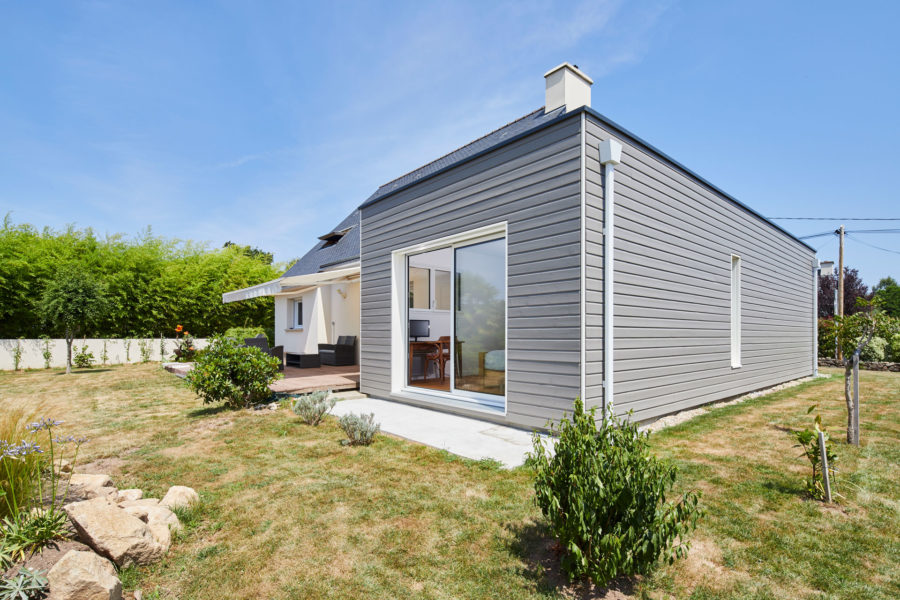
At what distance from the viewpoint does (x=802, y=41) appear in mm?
9383

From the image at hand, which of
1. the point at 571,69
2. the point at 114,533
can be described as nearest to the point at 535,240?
the point at 571,69

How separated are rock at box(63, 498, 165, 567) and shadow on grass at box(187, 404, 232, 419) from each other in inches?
178

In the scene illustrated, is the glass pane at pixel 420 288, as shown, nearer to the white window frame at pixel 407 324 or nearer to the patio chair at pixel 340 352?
the white window frame at pixel 407 324

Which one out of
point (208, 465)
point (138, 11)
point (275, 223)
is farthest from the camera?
point (275, 223)

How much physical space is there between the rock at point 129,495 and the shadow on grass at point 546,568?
2998 millimetres

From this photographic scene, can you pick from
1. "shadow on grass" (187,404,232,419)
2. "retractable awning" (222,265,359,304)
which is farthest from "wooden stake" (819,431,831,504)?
"retractable awning" (222,265,359,304)

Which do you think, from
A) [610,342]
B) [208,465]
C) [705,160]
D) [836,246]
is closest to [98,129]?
[208,465]

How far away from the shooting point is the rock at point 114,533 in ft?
8.20

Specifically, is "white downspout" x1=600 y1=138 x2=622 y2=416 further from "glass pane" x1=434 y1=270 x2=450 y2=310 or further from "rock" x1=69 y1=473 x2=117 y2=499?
"glass pane" x1=434 y1=270 x2=450 y2=310

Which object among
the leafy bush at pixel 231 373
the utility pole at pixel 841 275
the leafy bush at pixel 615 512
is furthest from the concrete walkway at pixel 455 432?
the utility pole at pixel 841 275

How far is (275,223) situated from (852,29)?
26.4m

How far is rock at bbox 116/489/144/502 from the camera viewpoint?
340 centimetres

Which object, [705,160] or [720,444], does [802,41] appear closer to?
[705,160]

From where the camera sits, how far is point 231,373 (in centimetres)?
708
